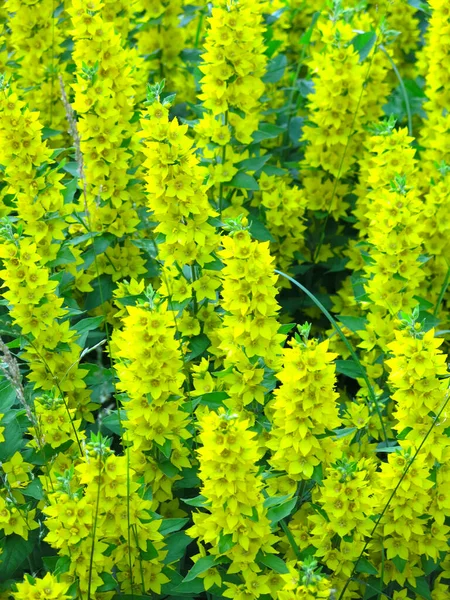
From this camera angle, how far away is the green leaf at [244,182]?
166 inches

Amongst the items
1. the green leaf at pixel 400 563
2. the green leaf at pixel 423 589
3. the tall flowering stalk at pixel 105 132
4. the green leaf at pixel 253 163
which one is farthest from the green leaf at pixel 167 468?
the green leaf at pixel 253 163

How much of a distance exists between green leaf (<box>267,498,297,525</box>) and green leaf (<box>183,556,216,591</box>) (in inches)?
8.4

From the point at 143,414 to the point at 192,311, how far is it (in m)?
0.77

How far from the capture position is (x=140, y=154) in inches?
171

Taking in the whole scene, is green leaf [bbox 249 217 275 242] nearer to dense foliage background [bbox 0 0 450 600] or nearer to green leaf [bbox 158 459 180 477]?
dense foliage background [bbox 0 0 450 600]

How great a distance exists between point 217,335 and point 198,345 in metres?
0.09

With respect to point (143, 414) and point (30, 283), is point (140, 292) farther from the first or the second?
point (143, 414)

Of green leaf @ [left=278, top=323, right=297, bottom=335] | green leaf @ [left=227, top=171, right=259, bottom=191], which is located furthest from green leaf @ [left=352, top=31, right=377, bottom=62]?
green leaf @ [left=278, top=323, right=297, bottom=335]

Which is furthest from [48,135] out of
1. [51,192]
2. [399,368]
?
[399,368]

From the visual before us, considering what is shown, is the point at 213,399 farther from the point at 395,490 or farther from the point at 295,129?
the point at 295,129

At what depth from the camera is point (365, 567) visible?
293 cm

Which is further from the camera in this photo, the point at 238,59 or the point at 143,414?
the point at 238,59

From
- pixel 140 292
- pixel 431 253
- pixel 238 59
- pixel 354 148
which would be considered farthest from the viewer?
pixel 354 148

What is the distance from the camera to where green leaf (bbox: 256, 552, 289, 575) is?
265 cm
